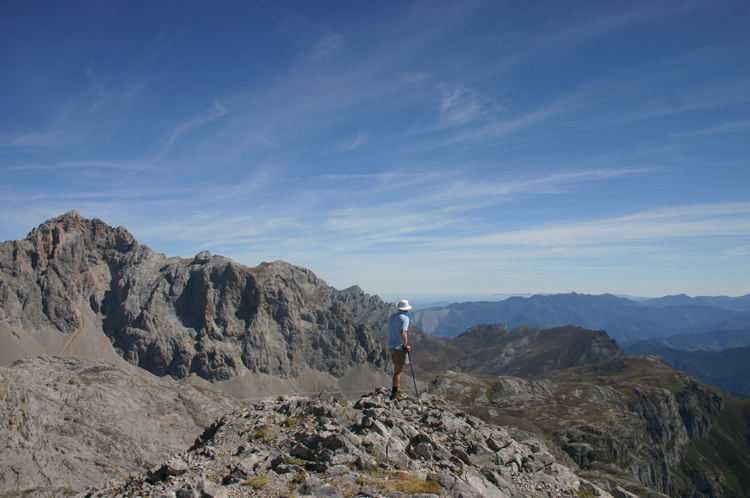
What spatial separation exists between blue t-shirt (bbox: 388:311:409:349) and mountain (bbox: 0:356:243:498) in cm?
9121

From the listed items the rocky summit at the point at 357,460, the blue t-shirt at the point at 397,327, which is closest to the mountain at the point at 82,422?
the rocky summit at the point at 357,460

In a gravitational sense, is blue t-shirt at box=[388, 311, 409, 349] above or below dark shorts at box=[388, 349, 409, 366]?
above

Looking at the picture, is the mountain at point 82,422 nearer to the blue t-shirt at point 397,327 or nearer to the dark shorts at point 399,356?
the dark shorts at point 399,356

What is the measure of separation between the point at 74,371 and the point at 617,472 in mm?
203565

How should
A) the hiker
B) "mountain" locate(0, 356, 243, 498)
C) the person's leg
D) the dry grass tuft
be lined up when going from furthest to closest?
"mountain" locate(0, 356, 243, 498)
the person's leg
the hiker
the dry grass tuft

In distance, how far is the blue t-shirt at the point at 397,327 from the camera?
1006 inches

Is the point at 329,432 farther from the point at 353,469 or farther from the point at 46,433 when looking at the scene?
the point at 46,433

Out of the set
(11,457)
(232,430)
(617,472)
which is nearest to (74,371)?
(11,457)

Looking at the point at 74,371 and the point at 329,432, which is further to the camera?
the point at 74,371

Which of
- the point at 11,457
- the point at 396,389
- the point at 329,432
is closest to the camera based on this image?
the point at 329,432

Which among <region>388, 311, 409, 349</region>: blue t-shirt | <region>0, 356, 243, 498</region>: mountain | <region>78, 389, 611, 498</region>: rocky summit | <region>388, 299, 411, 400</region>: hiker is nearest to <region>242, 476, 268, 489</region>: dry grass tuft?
<region>78, 389, 611, 498</region>: rocky summit

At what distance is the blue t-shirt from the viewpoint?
83.9 feet

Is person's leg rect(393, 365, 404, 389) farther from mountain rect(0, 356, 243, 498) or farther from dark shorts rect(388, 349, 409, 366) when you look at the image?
mountain rect(0, 356, 243, 498)

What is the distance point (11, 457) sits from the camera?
254 feet
